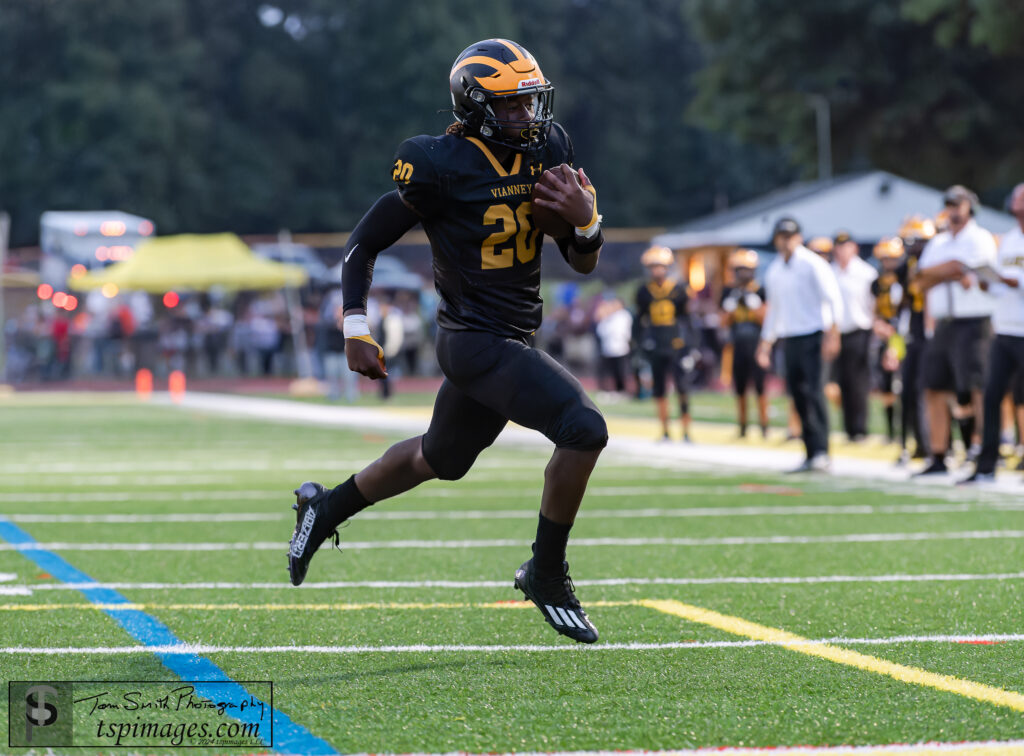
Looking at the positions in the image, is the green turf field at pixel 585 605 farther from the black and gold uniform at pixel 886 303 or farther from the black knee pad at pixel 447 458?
the black and gold uniform at pixel 886 303

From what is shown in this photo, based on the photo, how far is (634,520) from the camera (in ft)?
33.2

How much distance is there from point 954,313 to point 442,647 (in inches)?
298

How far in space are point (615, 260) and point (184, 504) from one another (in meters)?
26.6

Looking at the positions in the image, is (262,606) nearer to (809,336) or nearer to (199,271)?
(809,336)

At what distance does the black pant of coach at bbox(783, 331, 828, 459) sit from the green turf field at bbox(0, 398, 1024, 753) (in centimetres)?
81

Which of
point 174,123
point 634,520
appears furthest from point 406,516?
point 174,123

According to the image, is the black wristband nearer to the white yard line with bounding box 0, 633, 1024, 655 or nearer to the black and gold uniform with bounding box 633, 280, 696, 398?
the white yard line with bounding box 0, 633, 1024, 655

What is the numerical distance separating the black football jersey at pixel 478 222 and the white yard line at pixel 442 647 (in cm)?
107

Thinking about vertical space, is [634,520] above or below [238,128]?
below

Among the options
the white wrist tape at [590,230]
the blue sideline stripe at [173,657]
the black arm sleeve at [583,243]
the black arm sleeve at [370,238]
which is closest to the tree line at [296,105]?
the blue sideline stripe at [173,657]

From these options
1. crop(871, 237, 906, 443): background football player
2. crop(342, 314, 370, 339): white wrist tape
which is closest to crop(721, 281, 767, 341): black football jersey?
crop(871, 237, 906, 443): background football player

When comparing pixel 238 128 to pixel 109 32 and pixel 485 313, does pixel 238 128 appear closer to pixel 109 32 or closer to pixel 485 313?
pixel 109 32

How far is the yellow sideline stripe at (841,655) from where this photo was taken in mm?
4742

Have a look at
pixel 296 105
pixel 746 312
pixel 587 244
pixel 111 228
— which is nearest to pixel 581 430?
pixel 587 244
